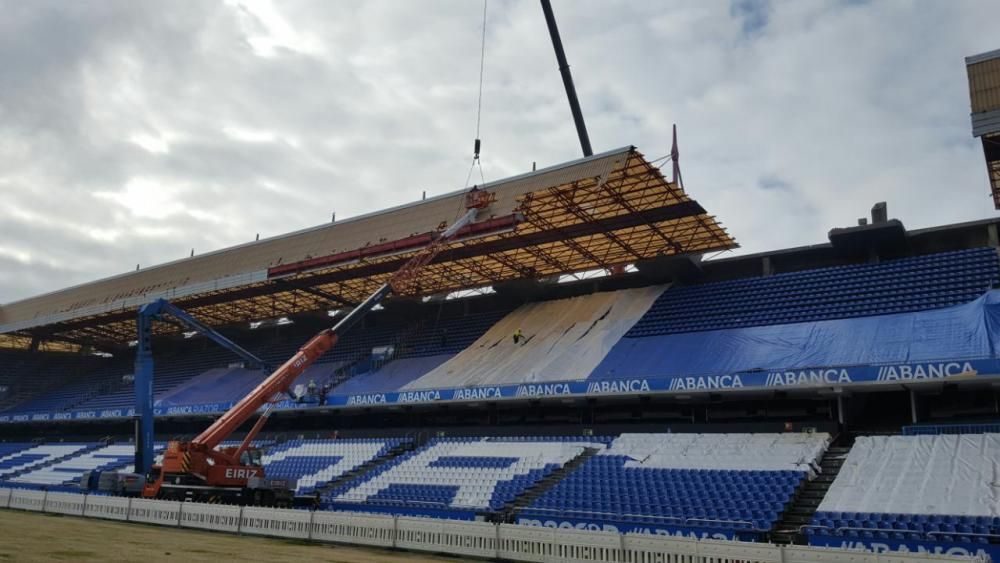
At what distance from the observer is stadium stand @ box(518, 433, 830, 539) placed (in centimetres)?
1967

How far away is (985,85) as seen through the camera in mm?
23750

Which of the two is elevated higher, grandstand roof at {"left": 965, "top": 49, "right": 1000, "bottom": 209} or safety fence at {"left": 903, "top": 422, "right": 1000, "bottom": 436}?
grandstand roof at {"left": 965, "top": 49, "right": 1000, "bottom": 209}

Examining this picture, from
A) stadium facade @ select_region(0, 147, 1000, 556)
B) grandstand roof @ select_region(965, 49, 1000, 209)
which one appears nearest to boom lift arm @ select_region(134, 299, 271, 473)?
stadium facade @ select_region(0, 147, 1000, 556)

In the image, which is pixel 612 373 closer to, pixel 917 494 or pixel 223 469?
pixel 917 494

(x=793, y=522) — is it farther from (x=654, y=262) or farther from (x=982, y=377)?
(x=654, y=262)

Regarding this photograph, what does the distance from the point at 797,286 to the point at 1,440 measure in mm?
59164

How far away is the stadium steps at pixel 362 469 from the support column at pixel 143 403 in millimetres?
6908

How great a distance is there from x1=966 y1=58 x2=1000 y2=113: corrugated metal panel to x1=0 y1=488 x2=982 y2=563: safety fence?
17.4 metres

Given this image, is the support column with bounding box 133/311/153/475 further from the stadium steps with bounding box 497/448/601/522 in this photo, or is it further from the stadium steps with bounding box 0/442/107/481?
the stadium steps with bounding box 0/442/107/481

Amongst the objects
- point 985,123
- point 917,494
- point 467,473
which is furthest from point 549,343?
point 985,123

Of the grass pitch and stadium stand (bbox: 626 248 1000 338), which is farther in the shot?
stadium stand (bbox: 626 248 1000 338)

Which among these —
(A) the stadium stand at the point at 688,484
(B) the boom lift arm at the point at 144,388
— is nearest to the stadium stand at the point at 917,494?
(A) the stadium stand at the point at 688,484

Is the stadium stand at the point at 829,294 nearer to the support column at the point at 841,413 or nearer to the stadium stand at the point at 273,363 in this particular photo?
the support column at the point at 841,413

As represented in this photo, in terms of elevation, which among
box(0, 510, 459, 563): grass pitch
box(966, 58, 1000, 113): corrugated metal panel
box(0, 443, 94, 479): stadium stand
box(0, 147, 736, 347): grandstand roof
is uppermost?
box(966, 58, 1000, 113): corrugated metal panel
